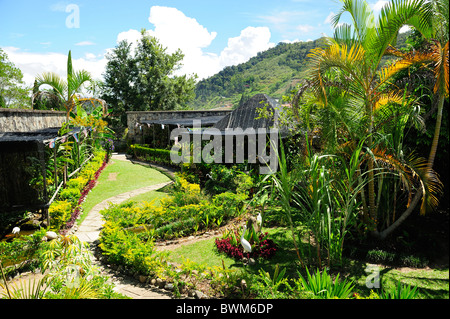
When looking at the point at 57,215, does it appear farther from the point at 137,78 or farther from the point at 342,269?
the point at 137,78

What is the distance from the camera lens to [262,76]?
3275 centimetres

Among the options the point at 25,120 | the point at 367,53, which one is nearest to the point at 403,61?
the point at 367,53

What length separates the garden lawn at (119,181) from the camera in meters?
9.98

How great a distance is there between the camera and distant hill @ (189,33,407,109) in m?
30.7

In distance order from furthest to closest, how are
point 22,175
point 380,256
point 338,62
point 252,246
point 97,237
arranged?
point 22,175 → point 97,237 → point 252,246 → point 338,62 → point 380,256

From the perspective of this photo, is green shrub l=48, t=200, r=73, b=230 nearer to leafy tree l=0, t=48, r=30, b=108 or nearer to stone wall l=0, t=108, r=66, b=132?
stone wall l=0, t=108, r=66, b=132

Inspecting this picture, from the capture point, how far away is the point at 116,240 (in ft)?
18.7

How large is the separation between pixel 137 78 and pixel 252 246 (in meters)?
29.6

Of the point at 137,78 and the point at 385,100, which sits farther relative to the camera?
the point at 137,78

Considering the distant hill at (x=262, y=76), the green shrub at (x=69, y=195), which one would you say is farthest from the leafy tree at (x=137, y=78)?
the green shrub at (x=69, y=195)

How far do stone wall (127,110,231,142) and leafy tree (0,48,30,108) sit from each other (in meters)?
11.4

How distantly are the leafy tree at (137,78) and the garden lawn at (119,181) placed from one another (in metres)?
16.6

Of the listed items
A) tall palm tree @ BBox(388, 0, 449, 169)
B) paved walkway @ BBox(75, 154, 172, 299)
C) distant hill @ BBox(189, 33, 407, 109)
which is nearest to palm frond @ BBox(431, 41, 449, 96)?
tall palm tree @ BBox(388, 0, 449, 169)
